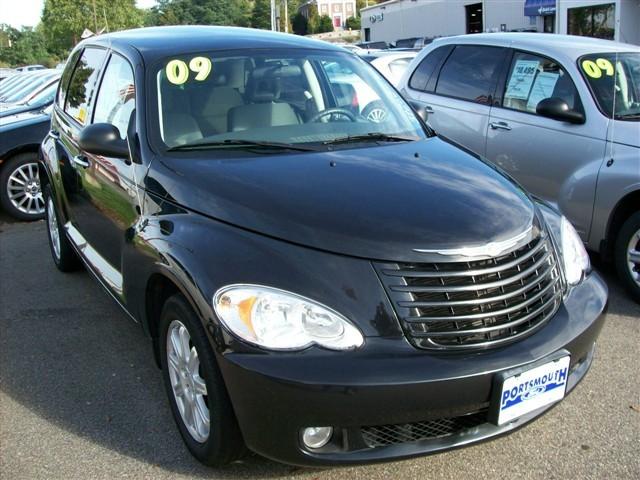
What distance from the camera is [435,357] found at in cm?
235

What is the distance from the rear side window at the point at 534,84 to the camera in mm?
5168

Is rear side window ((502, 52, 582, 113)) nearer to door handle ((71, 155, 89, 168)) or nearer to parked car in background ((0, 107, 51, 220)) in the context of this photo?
door handle ((71, 155, 89, 168))

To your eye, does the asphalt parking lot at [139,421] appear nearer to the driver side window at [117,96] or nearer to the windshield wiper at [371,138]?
the driver side window at [117,96]

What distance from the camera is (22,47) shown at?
8456 cm

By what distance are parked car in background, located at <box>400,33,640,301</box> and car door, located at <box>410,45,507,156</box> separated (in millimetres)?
10

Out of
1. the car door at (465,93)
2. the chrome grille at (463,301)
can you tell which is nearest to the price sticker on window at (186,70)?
the chrome grille at (463,301)

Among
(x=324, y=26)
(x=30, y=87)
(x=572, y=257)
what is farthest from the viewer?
(x=324, y=26)

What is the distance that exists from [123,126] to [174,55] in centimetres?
47

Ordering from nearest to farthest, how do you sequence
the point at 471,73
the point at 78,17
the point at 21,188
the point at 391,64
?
the point at 471,73, the point at 21,188, the point at 391,64, the point at 78,17

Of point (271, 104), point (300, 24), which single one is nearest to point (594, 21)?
point (271, 104)

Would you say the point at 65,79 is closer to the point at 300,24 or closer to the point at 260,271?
the point at 260,271

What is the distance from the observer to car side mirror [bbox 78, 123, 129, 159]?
3311mm

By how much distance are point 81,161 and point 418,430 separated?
9.10 ft

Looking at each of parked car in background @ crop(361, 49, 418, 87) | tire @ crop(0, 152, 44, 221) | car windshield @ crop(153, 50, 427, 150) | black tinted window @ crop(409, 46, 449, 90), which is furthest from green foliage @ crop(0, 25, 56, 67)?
car windshield @ crop(153, 50, 427, 150)
